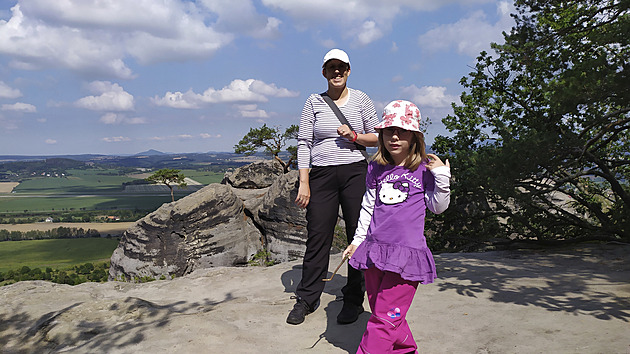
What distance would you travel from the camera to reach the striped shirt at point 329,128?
347 centimetres

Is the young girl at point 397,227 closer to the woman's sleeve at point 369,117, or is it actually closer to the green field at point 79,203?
the woman's sleeve at point 369,117

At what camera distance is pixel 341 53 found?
3.33 meters

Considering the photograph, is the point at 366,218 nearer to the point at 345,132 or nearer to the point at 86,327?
the point at 345,132

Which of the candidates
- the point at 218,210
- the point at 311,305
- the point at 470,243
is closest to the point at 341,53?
the point at 311,305

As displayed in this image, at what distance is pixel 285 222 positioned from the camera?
567 inches

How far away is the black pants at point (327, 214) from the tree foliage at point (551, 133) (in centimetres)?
286

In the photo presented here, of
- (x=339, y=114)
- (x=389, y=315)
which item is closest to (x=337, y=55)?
(x=339, y=114)

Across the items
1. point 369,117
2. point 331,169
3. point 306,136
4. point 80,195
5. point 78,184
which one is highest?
point 369,117

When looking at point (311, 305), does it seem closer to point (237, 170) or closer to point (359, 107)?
point (359, 107)

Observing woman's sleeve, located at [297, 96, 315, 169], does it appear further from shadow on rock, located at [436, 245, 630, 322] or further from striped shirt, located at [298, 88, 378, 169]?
shadow on rock, located at [436, 245, 630, 322]

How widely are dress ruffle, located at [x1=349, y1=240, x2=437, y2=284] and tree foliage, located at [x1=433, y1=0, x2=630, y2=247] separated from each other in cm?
339

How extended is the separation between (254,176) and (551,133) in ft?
67.9

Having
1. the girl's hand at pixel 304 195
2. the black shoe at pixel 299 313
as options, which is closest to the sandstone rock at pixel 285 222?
the black shoe at pixel 299 313

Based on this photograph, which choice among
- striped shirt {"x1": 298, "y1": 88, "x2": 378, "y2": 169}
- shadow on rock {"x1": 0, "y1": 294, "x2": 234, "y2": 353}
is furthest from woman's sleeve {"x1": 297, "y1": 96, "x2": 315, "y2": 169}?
shadow on rock {"x1": 0, "y1": 294, "x2": 234, "y2": 353}
